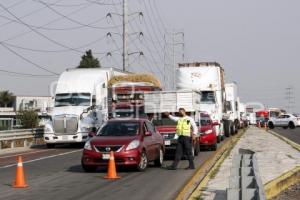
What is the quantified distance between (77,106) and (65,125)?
1287mm

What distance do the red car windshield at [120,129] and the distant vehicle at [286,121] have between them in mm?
50140

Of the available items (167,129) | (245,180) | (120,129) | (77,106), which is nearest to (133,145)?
(120,129)

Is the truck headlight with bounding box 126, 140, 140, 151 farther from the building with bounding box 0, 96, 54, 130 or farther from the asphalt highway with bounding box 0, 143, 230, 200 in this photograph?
the building with bounding box 0, 96, 54, 130

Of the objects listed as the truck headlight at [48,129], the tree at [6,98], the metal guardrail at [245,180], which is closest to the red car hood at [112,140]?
the metal guardrail at [245,180]

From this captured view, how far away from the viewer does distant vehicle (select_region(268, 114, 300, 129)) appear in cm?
6638

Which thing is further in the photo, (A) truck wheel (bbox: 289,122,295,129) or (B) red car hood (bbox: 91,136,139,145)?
(A) truck wheel (bbox: 289,122,295,129)

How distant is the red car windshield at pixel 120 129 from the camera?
18016 mm

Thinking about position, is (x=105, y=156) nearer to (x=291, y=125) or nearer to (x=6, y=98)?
(x=291, y=125)

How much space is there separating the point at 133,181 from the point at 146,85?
20.4 m

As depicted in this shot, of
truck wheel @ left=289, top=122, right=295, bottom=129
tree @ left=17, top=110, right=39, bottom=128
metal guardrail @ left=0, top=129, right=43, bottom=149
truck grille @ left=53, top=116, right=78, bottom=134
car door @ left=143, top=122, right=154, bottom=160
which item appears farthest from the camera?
truck wheel @ left=289, top=122, right=295, bottom=129

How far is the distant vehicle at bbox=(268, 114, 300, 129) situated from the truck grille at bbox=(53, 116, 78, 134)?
128ft

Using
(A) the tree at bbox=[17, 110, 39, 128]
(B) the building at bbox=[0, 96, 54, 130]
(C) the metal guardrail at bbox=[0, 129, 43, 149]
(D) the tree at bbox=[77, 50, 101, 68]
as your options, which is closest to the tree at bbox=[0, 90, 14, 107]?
(B) the building at bbox=[0, 96, 54, 130]

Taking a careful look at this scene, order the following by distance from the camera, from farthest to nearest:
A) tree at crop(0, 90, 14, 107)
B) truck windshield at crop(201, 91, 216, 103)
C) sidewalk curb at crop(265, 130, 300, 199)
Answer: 1. tree at crop(0, 90, 14, 107)
2. truck windshield at crop(201, 91, 216, 103)
3. sidewalk curb at crop(265, 130, 300, 199)

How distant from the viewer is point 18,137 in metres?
32.1
